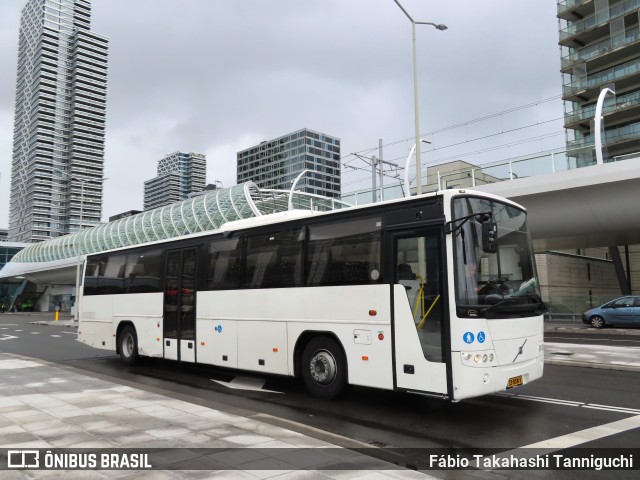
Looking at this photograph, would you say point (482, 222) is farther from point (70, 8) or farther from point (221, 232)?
point (70, 8)

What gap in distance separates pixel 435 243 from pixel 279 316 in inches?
138

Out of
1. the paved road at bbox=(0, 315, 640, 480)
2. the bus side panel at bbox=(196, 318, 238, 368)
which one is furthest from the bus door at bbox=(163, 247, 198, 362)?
the paved road at bbox=(0, 315, 640, 480)

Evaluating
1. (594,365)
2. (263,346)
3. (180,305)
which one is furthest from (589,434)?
(180,305)

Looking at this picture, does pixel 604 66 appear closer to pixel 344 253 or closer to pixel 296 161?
pixel 296 161

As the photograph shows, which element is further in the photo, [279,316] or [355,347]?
[279,316]

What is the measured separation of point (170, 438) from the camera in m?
5.76

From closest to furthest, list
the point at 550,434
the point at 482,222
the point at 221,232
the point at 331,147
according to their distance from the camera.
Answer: the point at 550,434 < the point at 482,222 < the point at 221,232 < the point at 331,147

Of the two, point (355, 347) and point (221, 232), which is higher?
point (221, 232)

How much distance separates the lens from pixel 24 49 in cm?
13300

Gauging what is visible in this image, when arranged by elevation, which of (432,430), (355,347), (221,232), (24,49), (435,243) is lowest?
(432,430)

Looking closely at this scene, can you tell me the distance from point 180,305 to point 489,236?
7.66 m

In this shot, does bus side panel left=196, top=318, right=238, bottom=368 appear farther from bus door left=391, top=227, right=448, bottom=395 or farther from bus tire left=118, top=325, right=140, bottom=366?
bus door left=391, top=227, right=448, bottom=395

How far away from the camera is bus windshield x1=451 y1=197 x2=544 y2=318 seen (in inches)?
268

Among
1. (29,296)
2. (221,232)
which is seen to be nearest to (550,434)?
(221,232)
